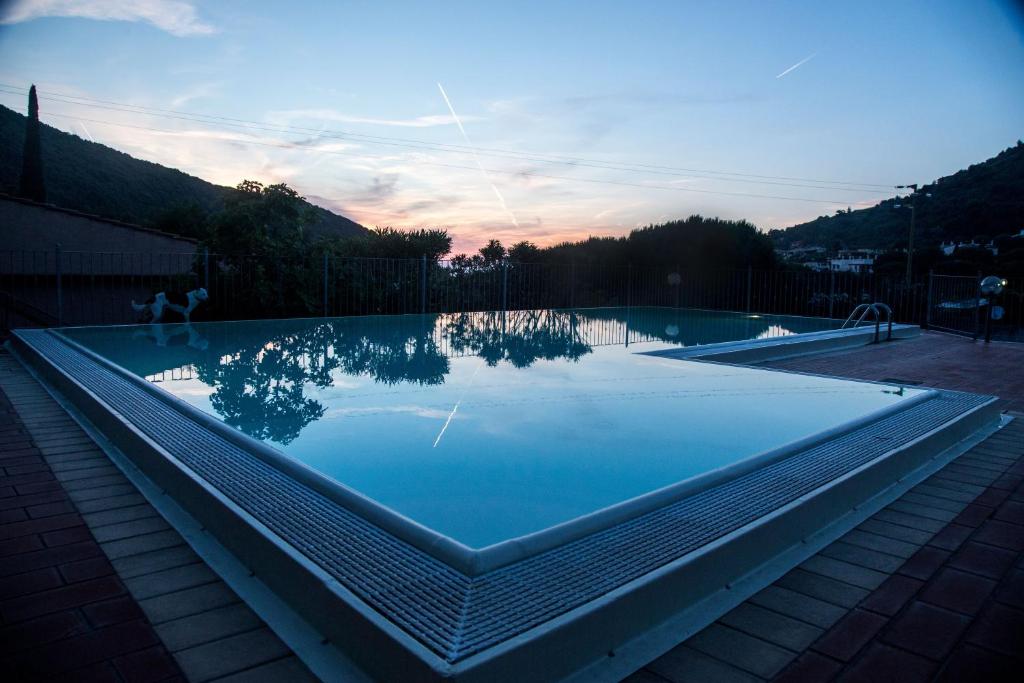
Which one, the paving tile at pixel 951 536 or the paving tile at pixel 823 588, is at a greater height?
the paving tile at pixel 951 536

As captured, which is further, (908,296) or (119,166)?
(119,166)

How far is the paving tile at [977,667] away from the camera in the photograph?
153 cm

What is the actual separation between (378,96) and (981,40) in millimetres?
10852

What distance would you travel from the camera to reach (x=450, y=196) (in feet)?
50.9

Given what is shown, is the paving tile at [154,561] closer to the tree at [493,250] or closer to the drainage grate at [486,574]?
the drainage grate at [486,574]

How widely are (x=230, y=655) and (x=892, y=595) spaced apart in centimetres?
184

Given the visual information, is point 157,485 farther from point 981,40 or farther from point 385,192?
point 385,192

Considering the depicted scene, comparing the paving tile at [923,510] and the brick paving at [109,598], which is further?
the paving tile at [923,510]

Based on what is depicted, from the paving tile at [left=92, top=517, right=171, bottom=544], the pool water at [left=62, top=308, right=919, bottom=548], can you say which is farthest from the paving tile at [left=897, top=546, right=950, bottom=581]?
the paving tile at [left=92, top=517, right=171, bottom=544]

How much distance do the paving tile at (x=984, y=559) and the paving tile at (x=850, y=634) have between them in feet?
1.87

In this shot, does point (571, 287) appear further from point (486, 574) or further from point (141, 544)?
point (486, 574)

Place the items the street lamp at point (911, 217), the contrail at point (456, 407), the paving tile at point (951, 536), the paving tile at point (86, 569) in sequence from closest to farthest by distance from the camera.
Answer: the paving tile at point (86, 569) → the paving tile at point (951, 536) → the contrail at point (456, 407) → the street lamp at point (911, 217)

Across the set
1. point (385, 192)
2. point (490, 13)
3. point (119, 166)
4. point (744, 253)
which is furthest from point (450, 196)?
point (119, 166)

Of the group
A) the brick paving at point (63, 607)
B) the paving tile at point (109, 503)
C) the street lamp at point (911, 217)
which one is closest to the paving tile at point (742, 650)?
the brick paving at point (63, 607)
